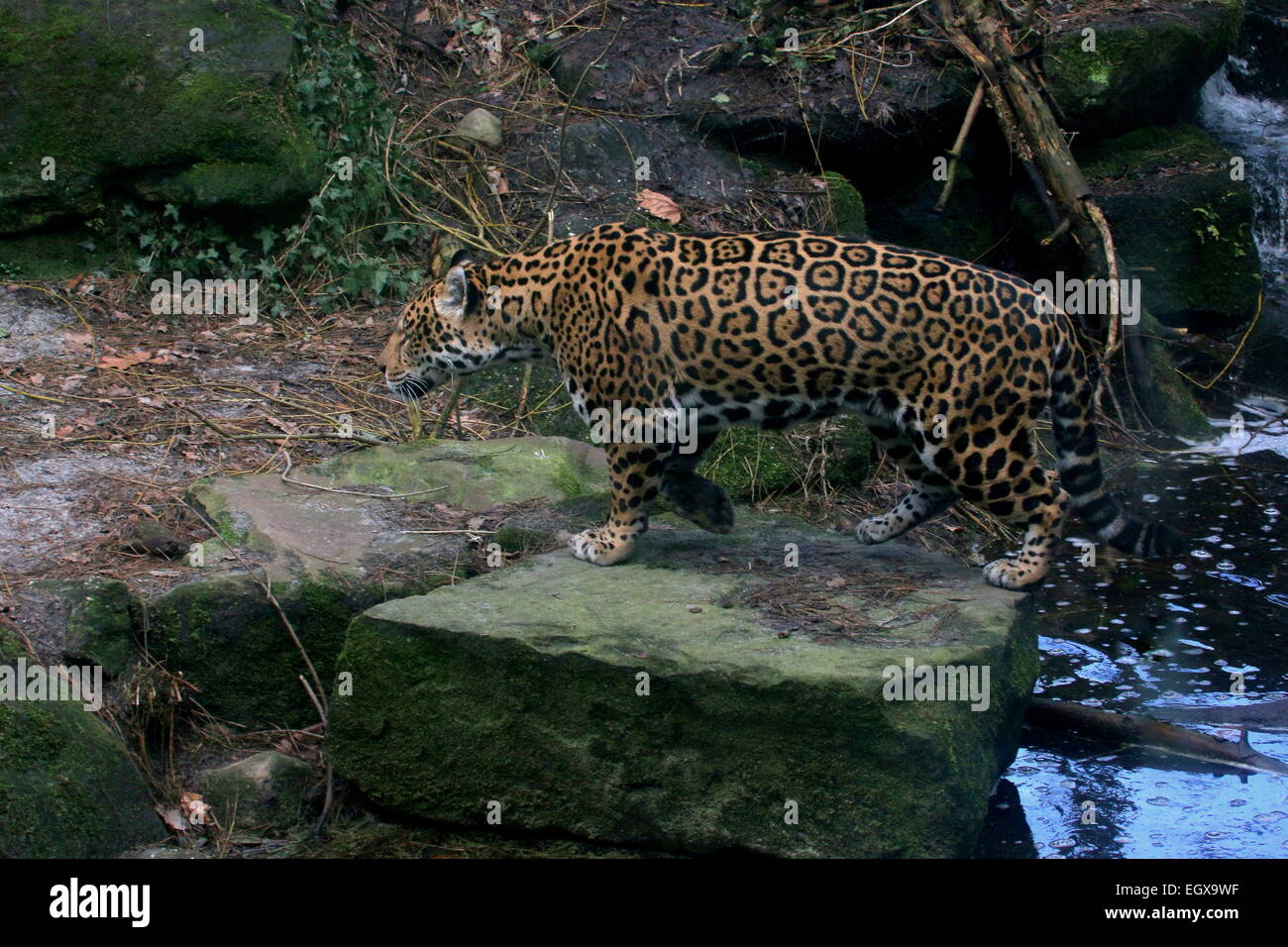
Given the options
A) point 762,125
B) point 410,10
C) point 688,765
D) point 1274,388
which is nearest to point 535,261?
point 688,765

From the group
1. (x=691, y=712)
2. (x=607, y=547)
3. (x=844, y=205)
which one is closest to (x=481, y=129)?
(x=844, y=205)

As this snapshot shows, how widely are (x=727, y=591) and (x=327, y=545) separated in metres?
2.31

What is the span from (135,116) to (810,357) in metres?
6.98

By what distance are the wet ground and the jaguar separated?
3.52 feet

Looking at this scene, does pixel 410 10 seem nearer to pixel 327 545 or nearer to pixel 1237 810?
pixel 327 545

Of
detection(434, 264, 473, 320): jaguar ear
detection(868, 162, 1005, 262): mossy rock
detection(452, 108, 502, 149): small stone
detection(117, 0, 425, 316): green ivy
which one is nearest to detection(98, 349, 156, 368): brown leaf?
detection(117, 0, 425, 316): green ivy

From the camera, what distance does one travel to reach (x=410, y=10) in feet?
43.8

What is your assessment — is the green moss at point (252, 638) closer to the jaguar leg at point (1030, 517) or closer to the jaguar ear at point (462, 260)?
the jaguar ear at point (462, 260)

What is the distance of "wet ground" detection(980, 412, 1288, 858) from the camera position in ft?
21.5

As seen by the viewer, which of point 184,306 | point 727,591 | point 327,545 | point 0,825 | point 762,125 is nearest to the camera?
point 0,825

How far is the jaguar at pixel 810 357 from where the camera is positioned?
6652 millimetres

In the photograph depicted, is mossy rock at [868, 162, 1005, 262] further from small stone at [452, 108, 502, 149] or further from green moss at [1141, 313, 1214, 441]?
small stone at [452, 108, 502, 149]

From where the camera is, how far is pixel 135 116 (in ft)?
36.1

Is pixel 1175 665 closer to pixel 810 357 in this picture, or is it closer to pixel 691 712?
pixel 810 357
